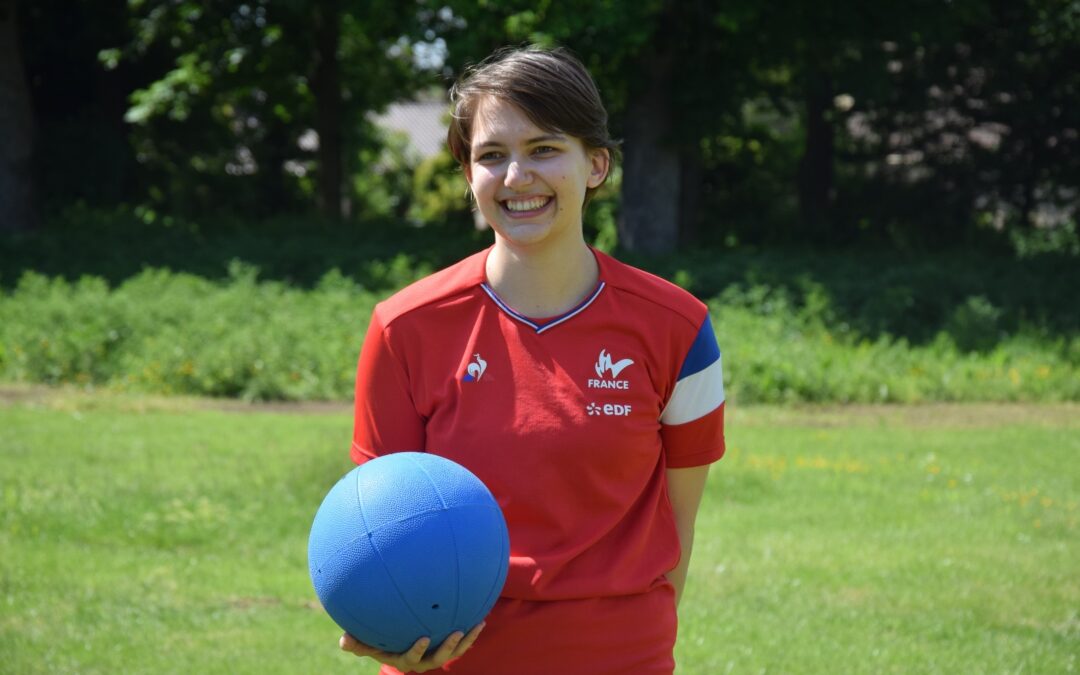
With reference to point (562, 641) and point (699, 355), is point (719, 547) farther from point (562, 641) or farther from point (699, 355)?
point (562, 641)

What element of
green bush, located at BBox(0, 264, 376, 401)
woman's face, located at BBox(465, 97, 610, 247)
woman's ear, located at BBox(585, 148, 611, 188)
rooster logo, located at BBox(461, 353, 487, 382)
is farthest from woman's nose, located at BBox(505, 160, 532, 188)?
green bush, located at BBox(0, 264, 376, 401)

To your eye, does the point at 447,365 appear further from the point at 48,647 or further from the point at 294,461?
the point at 294,461

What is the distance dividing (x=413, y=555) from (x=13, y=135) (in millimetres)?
23535

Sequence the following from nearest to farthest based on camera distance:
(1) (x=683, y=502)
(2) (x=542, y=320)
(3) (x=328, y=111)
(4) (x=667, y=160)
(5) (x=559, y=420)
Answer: (5) (x=559, y=420) < (2) (x=542, y=320) < (1) (x=683, y=502) < (4) (x=667, y=160) < (3) (x=328, y=111)

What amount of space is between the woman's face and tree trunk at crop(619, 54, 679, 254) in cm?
1839

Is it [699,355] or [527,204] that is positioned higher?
[527,204]


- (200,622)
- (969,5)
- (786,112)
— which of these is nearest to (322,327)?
(200,622)

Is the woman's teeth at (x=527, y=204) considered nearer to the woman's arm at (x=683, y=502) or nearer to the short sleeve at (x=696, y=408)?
the short sleeve at (x=696, y=408)

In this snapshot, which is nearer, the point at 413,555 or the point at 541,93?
the point at 413,555

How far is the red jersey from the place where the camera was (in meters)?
2.82

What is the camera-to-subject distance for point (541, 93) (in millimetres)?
2824

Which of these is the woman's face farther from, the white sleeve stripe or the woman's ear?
the white sleeve stripe

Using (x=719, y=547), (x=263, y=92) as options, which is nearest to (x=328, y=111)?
(x=263, y=92)

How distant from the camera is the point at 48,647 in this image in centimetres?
634
